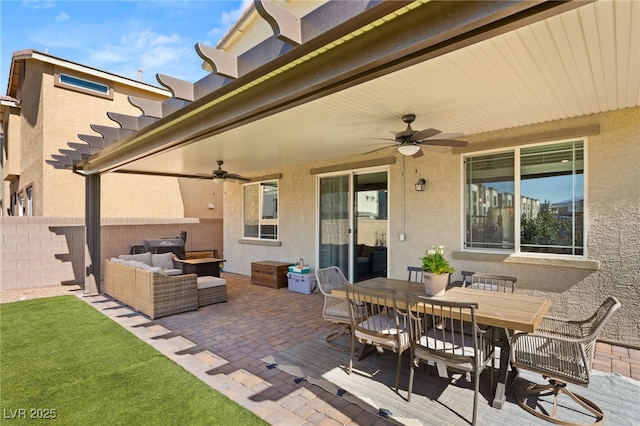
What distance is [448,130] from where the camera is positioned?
16.6 ft

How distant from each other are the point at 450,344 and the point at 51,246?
9.18m

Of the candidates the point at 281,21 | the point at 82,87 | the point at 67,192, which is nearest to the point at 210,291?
the point at 281,21

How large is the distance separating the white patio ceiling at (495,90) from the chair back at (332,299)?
6.93 ft

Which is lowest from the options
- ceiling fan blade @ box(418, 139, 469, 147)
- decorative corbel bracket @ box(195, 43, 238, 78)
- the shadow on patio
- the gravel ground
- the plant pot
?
the gravel ground

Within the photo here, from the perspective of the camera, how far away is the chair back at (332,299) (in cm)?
392

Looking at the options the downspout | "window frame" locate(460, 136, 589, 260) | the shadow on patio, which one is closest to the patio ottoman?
the shadow on patio

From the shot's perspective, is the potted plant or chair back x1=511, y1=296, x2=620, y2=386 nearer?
chair back x1=511, y1=296, x2=620, y2=386

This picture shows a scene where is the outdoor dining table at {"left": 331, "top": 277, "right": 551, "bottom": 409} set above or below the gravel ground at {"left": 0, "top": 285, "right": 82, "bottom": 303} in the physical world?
above

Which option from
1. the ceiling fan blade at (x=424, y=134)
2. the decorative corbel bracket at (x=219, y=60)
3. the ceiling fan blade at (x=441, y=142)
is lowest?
the ceiling fan blade at (x=441, y=142)

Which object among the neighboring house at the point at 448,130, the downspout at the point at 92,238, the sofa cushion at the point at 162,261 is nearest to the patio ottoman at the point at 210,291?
the sofa cushion at the point at 162,261

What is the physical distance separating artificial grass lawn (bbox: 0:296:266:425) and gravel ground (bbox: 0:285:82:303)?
2.33 meters

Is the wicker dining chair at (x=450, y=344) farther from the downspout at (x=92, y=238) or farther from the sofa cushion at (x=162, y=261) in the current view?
the downspout at (x=92, y=238)

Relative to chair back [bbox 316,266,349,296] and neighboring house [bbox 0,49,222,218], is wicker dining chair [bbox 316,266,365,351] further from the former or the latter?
neighboring house [bbox 0,49,222,218]

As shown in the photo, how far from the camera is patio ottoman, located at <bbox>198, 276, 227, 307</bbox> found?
238 inches
